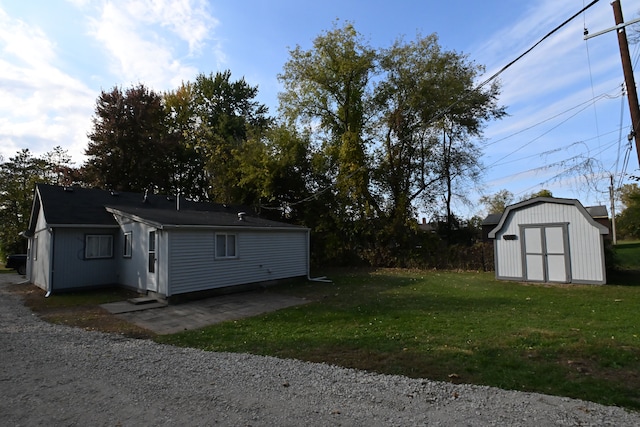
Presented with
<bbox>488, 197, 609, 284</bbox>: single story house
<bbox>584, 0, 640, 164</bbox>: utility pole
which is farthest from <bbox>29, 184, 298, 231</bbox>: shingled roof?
<bbox>584, 0, 640, 164</bbox>: utility pole

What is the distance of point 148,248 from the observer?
11898 mm

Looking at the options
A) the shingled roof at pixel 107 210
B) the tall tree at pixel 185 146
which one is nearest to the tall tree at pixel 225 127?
the tall tree at pixel 185 146

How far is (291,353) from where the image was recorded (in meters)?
5.69

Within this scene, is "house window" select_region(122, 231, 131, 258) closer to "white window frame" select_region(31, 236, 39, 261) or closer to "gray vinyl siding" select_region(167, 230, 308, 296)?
"gray vinyl siding" select_region(167, 230, 308, 296)

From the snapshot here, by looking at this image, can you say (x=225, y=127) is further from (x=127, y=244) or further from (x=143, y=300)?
(x=143, y=300)

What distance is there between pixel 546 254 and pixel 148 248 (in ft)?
44.8

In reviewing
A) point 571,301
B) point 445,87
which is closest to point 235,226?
point 571,301

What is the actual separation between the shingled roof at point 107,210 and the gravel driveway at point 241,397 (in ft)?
20.7

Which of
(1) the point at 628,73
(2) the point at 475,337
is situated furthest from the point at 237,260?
(1) the point at 628,73

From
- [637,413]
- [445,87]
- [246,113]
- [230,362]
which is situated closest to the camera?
[637,413]

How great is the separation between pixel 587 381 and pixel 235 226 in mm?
10372

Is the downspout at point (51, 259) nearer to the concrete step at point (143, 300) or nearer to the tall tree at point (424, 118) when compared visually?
the concrete step at point (143, 300)

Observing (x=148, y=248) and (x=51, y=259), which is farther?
(x=51, y=259)

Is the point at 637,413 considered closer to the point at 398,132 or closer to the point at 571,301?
the point at 571,301
